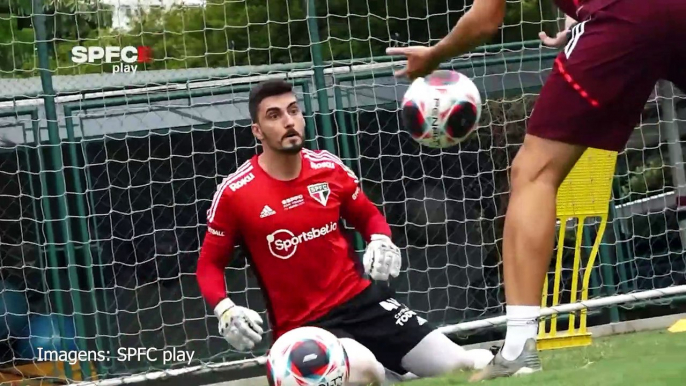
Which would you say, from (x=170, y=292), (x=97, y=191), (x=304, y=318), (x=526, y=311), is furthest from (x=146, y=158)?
(x=526, y=311)

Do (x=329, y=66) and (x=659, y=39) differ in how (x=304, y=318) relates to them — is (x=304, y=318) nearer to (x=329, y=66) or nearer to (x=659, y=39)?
(x=659, y=39)

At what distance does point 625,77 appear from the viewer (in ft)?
10.3

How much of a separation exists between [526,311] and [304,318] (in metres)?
1.62

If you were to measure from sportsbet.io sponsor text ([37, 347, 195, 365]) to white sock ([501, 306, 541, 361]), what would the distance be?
410 cm

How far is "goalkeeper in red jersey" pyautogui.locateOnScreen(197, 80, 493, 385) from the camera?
15.6 ft

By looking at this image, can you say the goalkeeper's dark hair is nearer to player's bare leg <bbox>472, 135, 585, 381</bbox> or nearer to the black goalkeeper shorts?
the black goalkeeper shorts

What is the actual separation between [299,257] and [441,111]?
3.18 feet

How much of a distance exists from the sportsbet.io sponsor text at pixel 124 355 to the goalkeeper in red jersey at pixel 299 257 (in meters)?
2.43

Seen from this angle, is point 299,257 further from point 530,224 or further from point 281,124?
point 530,224

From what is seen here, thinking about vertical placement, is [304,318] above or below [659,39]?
below

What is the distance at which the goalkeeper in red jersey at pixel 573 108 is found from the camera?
3.13 metres

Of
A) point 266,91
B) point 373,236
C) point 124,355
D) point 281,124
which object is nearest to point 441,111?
point 373,236

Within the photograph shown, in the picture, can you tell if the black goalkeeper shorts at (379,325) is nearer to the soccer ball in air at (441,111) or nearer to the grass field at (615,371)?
the grass field at (615,371)

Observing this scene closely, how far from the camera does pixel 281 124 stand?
191 inches
